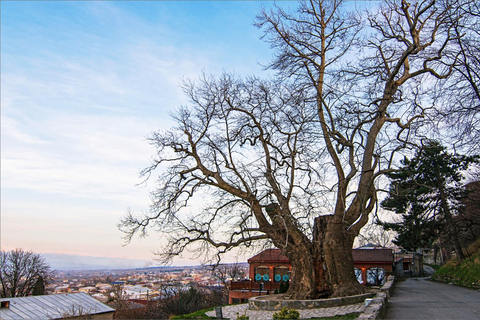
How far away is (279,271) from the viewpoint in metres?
35.5

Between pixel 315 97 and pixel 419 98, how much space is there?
4.42 metres

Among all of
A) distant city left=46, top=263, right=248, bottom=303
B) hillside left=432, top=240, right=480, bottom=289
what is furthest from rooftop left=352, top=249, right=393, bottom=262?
distant city left=46, top=263, right=248, bottom=303

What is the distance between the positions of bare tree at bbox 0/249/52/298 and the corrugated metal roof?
12082 mm

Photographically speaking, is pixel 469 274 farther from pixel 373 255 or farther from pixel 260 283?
pixel 260 283

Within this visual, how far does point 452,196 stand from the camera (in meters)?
31.2

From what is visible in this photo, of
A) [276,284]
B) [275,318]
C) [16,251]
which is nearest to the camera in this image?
[275,318]

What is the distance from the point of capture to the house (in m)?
30.6

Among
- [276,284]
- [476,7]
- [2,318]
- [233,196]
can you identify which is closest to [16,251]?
[2,318]

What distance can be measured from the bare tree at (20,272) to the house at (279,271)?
2310cm

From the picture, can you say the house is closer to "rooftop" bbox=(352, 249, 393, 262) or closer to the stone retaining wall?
"rooftop" bbox=(352, 249, 393, 262)

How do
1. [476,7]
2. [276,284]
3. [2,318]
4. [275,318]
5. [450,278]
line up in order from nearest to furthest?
[275,318], [476,7], [2,318], [450,278], [276,284]

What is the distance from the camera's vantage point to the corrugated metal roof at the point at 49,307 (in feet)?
82.8

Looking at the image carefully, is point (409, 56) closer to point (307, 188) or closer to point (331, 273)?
point (307, 188)

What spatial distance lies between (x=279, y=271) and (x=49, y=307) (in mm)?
19422
